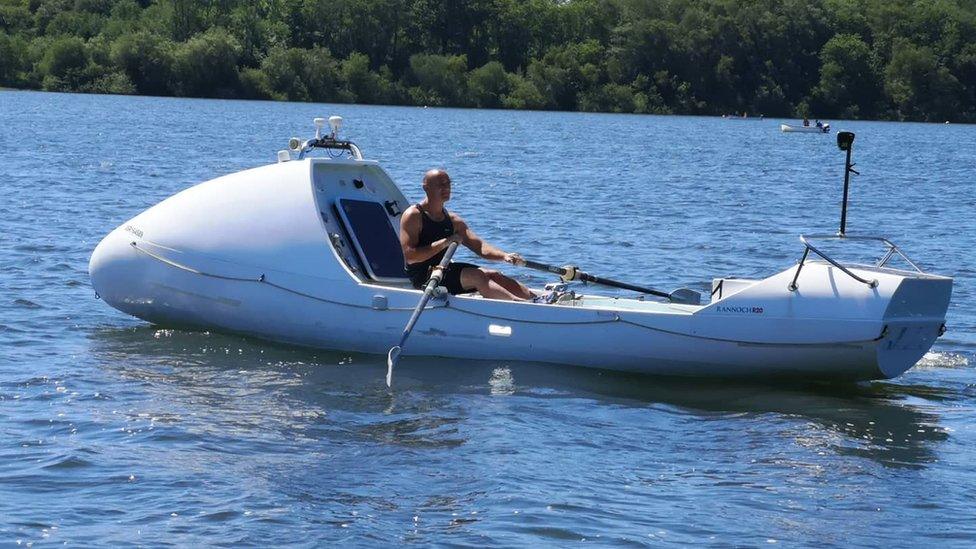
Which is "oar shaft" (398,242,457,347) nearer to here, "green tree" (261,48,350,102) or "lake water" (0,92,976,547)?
"lake water" (0,92,976,547)

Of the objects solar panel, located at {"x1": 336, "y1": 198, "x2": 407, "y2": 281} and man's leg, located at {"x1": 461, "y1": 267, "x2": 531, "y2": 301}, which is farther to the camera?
solar panel, located at {"x1": 336, "y1": 198, "x2": 407, "y2": 281}

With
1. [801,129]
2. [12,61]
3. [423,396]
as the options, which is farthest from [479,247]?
[12,61]

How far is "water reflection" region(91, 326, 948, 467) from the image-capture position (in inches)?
426

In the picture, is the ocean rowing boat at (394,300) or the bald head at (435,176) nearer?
the ocean rowing boat at (394,300)

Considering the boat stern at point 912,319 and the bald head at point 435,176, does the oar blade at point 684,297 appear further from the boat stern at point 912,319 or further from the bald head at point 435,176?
the bald head at point 435,176

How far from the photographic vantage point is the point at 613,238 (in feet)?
79.0

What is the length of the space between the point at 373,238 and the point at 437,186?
1.41m

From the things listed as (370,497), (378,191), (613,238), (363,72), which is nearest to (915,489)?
(370,497)

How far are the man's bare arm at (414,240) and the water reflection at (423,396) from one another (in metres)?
0.90

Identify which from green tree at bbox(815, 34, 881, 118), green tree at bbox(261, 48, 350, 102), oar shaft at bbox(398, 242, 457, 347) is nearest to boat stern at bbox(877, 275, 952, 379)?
oar shaft at bbox(398, 242, 457, 347)

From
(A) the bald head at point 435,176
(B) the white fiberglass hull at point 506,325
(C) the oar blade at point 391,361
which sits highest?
(A) the bald head at point 435,176

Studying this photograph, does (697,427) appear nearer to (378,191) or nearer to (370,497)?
→ (370,497)

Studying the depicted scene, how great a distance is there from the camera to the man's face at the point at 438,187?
1283cm

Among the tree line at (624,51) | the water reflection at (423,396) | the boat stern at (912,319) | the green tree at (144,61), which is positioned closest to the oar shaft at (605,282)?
the water reflection at (423,396)
